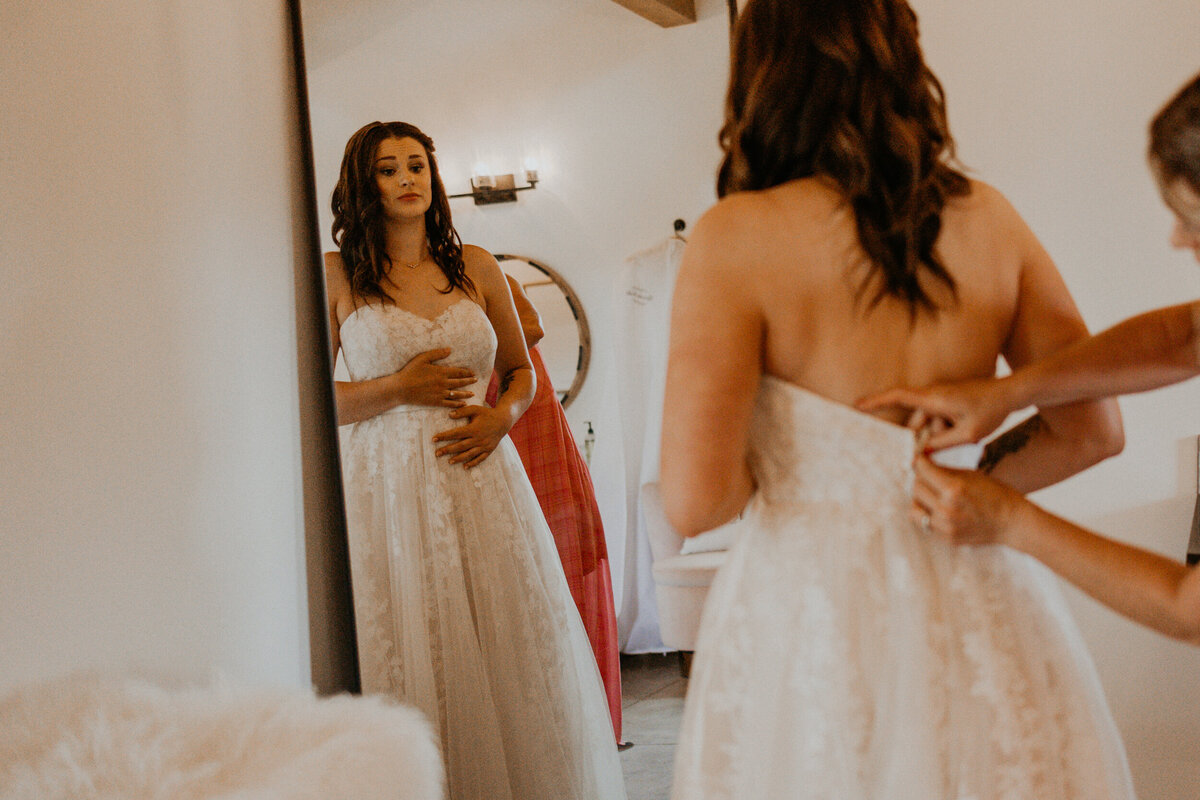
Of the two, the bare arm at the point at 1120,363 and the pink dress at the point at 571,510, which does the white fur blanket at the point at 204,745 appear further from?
the bare arm at the point at 1120,363

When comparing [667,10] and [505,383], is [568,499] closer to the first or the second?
[505,383]

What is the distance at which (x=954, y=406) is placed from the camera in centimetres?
93

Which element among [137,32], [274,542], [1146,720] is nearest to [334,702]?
[274,542]

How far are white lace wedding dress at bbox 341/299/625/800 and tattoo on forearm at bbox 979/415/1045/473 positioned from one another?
0.92 m

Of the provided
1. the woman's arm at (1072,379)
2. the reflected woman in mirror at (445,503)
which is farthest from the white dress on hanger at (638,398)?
the woman's arm at (1072,379)

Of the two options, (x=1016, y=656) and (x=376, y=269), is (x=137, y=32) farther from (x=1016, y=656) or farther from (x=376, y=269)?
(x=1016, y=656)

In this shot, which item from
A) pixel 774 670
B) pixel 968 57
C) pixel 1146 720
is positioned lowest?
pixel 1146 720

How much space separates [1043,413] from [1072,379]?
0.11 meters

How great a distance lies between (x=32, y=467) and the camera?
4.04 feet

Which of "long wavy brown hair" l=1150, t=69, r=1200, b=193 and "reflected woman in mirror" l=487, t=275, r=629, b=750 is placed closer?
"long wavy brown hair" l=1150, t=69, r=1200, b=193

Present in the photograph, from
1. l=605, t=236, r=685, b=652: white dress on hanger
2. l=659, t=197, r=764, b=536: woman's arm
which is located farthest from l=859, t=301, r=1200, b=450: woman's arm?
l=605, t=236, r=685, b=652: white dress on hanger

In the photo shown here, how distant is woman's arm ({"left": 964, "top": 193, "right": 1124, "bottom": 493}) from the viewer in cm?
98

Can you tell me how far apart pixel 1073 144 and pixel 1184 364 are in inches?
22.7

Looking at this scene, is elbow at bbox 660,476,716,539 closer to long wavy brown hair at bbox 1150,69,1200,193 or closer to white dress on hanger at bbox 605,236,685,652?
long wavy brown hair at bbox 1150,69,1200,193
